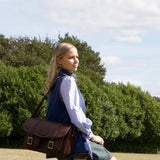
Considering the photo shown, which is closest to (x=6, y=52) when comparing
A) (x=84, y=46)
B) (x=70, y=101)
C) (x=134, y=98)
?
(x=84, y=46)

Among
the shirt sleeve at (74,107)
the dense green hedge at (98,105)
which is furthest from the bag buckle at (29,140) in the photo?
the dense green hedge at (98,105)

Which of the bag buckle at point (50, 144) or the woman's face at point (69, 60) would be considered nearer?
the bag buckle at point (50, 144)

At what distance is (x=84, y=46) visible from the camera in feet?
97.6

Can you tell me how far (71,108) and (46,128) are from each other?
42 centimetres

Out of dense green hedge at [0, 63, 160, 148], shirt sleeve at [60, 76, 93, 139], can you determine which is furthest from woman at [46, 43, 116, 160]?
dense green hedge at [0, 63, 160, 148]

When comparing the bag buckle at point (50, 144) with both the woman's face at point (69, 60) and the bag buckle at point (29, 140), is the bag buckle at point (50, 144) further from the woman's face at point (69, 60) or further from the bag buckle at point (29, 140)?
the woman's face at point (69, 60)

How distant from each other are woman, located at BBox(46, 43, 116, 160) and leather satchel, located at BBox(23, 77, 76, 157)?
2.6 inches

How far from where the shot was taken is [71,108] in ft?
11.6

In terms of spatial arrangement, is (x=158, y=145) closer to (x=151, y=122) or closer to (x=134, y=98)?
(x=151, y=122)

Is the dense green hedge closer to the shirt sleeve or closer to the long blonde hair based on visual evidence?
the long blonde hair

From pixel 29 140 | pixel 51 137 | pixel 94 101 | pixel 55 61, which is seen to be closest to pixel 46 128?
pixel 51 137

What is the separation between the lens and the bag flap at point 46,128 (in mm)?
3610

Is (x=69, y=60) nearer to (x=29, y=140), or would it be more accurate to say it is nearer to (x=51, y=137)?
(x=51, y=137)

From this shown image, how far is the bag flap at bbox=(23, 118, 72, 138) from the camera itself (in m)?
3.61
